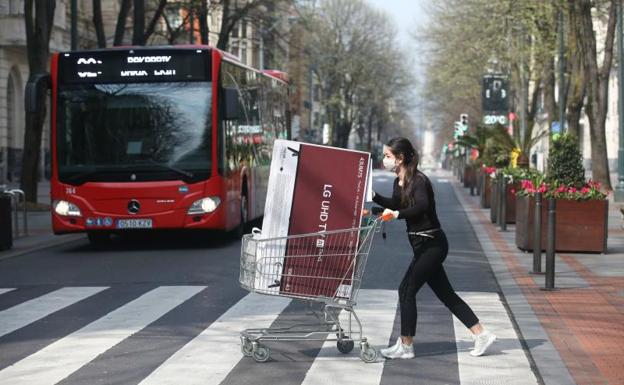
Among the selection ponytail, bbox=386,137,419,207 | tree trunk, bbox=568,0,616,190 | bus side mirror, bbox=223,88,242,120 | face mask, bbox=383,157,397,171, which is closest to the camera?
face mask, bbox=383,157,397,171

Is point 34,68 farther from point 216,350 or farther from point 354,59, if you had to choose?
point 354,59

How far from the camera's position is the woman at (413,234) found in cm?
853

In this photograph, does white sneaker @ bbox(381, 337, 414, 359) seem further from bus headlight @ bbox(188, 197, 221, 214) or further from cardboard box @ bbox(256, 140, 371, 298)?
bus headlight @ bbox(188, 197, 221, 214)

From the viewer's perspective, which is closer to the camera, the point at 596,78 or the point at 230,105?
the point at 230,105

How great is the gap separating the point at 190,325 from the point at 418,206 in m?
2.69

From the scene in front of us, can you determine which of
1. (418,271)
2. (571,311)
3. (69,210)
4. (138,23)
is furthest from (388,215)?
(138,23)

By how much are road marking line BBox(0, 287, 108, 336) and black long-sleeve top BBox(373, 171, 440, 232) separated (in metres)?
3.44

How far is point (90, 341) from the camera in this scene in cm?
946

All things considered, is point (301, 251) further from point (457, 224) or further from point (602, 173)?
point (602, 173)

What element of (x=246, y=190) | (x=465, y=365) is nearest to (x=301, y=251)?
(x=465, y=365)

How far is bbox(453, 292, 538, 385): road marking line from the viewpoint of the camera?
7.98m

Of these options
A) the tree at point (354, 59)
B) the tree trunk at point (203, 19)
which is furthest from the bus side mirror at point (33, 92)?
the tree at point (354, 59)

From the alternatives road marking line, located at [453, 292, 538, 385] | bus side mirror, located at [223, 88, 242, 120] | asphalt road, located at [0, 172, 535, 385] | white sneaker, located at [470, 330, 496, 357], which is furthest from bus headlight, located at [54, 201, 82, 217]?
white sneaker, located at [470, 330, 496, 357]

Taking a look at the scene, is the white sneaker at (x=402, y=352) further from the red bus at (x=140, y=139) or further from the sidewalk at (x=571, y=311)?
the red bus at (x=140, y=139)
